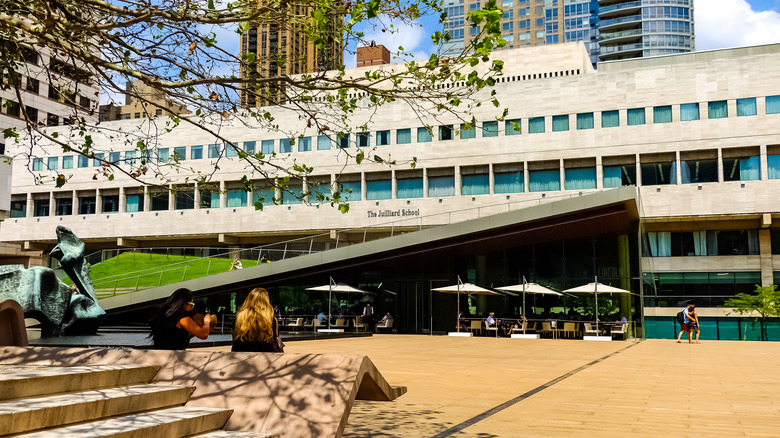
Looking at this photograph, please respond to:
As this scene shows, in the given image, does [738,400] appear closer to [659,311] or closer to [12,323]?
[12,323]

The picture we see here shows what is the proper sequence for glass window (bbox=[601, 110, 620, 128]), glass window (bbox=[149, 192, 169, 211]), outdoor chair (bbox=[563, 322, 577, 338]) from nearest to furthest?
1. outdoor chair (bbox=[563, 322, 577, 338])
2. glass window (bbox=[601, 110, 620, 128])
3. glass window (bbox=[149, 192, 169, 211])

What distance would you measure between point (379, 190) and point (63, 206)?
92.0ft

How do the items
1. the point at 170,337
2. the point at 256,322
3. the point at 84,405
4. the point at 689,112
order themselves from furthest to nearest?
the point at 689,112 → the point at 170,337 → the point at 256,322 → the point at 84,405

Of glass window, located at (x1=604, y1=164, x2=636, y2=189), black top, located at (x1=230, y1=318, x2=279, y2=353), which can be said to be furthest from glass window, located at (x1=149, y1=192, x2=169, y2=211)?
black top, located at (x1=230, y1=318, x2=279, y2=353)

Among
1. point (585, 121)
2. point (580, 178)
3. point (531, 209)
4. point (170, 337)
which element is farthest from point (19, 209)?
point (170, 337)

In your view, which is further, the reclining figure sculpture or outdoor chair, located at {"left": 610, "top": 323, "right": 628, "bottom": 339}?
outdoor chair, located at {"left": 610, "top": 323, "right": 628, "bottom": 339}

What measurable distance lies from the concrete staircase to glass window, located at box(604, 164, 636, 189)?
4041 centimetres

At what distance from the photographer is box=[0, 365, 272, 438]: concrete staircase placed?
443 centimetres

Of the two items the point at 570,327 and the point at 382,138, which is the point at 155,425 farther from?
the point at 382,138

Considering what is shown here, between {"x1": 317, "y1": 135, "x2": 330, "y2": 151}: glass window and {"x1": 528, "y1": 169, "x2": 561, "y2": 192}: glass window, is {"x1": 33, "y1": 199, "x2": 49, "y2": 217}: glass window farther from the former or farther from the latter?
{"x1": 528, "y1": 169, "x2": 561, "y2": 192}: glass window

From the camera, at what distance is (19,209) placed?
192 ft

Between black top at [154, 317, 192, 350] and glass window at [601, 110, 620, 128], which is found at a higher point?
glass window at [601, 110, 620, 128]

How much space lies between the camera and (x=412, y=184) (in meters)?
47.3

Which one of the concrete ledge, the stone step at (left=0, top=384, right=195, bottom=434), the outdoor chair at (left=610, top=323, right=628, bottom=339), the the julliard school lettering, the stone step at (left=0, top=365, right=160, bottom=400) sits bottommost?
the concrete ledge
